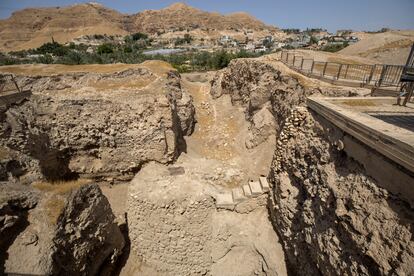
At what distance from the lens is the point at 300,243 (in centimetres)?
624

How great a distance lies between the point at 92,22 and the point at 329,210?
392 ft

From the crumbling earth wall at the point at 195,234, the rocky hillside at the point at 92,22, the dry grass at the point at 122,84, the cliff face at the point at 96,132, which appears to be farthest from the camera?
the rocky hillside at the point at 92,22

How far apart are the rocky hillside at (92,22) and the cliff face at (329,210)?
297 feet

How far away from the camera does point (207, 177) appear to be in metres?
9.65

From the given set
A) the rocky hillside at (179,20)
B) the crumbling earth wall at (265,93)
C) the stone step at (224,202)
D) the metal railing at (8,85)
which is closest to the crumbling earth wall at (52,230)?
the stone step at (224,202)

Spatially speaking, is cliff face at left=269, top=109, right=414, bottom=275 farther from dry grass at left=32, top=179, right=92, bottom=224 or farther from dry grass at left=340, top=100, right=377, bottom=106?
dry grass at left=32, top=179, right=92, bottom=224

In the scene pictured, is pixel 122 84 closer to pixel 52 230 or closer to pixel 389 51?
pixel 52 230

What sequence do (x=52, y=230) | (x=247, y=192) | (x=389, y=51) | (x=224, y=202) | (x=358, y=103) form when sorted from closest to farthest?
1. (x=52, y=230)
2. (x=358, y=103)
3. (x=224, y=202)
4. (x=247, y=192)
5. (x=389, y=51)

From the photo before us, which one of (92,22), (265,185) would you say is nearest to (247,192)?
(265,185)

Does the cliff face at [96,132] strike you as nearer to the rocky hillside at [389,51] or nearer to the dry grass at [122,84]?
the dry grass at [122,84]

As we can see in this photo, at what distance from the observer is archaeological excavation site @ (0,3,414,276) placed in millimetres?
4387

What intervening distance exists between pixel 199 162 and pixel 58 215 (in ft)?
21.8

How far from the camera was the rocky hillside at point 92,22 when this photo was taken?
262 ft

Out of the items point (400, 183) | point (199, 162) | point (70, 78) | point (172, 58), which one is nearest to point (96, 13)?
point (172, 58)
